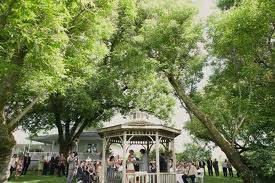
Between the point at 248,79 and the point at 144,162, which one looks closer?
the point at 144,162

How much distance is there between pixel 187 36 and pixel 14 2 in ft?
44.1

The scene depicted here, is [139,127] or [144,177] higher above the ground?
[139,127]

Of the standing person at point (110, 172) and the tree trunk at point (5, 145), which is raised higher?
the tree trunk at point (5, 145)

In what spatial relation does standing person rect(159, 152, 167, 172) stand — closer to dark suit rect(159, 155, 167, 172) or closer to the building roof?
dark suit rect(159, 155, 167, 172)

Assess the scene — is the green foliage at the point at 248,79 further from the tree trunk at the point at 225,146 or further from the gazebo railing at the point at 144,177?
the gazebo railing at the point at 144,177

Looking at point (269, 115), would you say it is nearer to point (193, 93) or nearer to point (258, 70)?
point (258, 70)

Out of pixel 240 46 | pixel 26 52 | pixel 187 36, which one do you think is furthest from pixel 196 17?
pixel 26 52

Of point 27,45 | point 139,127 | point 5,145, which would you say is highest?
point 27,45

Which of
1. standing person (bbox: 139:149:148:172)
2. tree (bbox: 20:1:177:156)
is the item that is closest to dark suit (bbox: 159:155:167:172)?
standing person (bbox: 139:149:148:172)

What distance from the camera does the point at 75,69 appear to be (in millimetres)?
20969

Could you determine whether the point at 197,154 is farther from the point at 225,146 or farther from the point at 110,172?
the point at 110,172

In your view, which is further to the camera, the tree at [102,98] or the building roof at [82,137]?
the building roof at [82,137]

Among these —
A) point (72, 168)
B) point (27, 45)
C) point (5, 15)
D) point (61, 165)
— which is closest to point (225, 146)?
point (72, 168)

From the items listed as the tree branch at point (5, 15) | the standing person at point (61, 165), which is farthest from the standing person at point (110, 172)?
the tree branch at point (5, 15)
